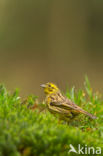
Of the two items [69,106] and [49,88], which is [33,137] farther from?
[49,88]

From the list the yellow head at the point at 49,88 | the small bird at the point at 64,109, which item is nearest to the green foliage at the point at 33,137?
the small bird at the point at 64,109

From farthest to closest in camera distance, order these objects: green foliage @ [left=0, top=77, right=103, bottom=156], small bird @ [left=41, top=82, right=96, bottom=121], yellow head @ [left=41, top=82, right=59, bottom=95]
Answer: yellow head @ [left=41, top=82, right=59, bottom=95] → small bird @ [left=41, top=82, right=96, bottom=121] → green foliage @ [left=0, top=77, right=103, bottom=156]

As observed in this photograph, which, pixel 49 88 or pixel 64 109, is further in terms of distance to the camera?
pixel 49 88

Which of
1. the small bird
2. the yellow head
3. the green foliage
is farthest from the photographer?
the yellow head

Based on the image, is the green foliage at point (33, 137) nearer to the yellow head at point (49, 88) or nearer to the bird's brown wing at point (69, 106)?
the bird's brown wing at point (69, 106)

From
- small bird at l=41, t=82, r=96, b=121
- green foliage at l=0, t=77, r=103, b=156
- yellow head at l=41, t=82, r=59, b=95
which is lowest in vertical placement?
green foliage at l=0, t=77, r=103, b=156

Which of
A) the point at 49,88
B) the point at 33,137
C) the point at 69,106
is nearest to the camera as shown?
the point at 33,137

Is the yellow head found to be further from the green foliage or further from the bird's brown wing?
the green foliage

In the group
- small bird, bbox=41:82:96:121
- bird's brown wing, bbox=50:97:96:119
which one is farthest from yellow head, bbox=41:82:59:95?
bird's brown wing, bbox=50:97:96:119

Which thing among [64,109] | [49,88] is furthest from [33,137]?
[49,88]

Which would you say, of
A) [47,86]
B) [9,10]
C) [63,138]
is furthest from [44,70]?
[63,138]

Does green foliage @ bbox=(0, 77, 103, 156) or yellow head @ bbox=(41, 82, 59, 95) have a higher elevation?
yellow head @ bbox=(41, 82, 59, 95)
